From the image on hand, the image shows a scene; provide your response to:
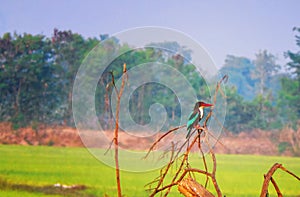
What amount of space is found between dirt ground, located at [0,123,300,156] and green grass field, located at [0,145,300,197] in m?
0.19

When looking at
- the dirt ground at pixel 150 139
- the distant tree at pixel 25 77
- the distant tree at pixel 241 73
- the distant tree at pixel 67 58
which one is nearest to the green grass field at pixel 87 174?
the dirt ground at pixel 150 139

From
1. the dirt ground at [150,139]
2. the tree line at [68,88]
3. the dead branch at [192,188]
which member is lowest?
the dead branch at [192,188]

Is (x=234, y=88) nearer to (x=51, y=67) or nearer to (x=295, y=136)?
(x=295, y=136)

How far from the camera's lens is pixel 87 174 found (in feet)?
21.5

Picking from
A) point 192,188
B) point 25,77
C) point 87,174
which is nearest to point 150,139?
point 87,174

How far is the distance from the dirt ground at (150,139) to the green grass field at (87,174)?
19 centimetres

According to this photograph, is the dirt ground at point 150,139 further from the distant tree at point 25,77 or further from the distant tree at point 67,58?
the distant tree at point 67,58

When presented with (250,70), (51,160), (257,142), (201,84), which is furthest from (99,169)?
(250,70)

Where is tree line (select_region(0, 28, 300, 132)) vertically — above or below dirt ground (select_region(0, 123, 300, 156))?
above

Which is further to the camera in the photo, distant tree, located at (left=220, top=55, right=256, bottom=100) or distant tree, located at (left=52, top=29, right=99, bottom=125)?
distant tree, located at (left=220, top=55, right=256, bottom=100)

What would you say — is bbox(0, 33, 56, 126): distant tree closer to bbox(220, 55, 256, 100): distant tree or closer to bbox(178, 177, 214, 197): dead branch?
bbox(220, 55, 256, 100): distant tree

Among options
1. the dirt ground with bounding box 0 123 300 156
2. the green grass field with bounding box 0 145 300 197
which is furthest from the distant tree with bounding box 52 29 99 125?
the green grass field with bounding box 0 145 300 197

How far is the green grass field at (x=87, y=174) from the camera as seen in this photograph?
5863 mm

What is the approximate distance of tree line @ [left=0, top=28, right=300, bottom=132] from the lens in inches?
296
